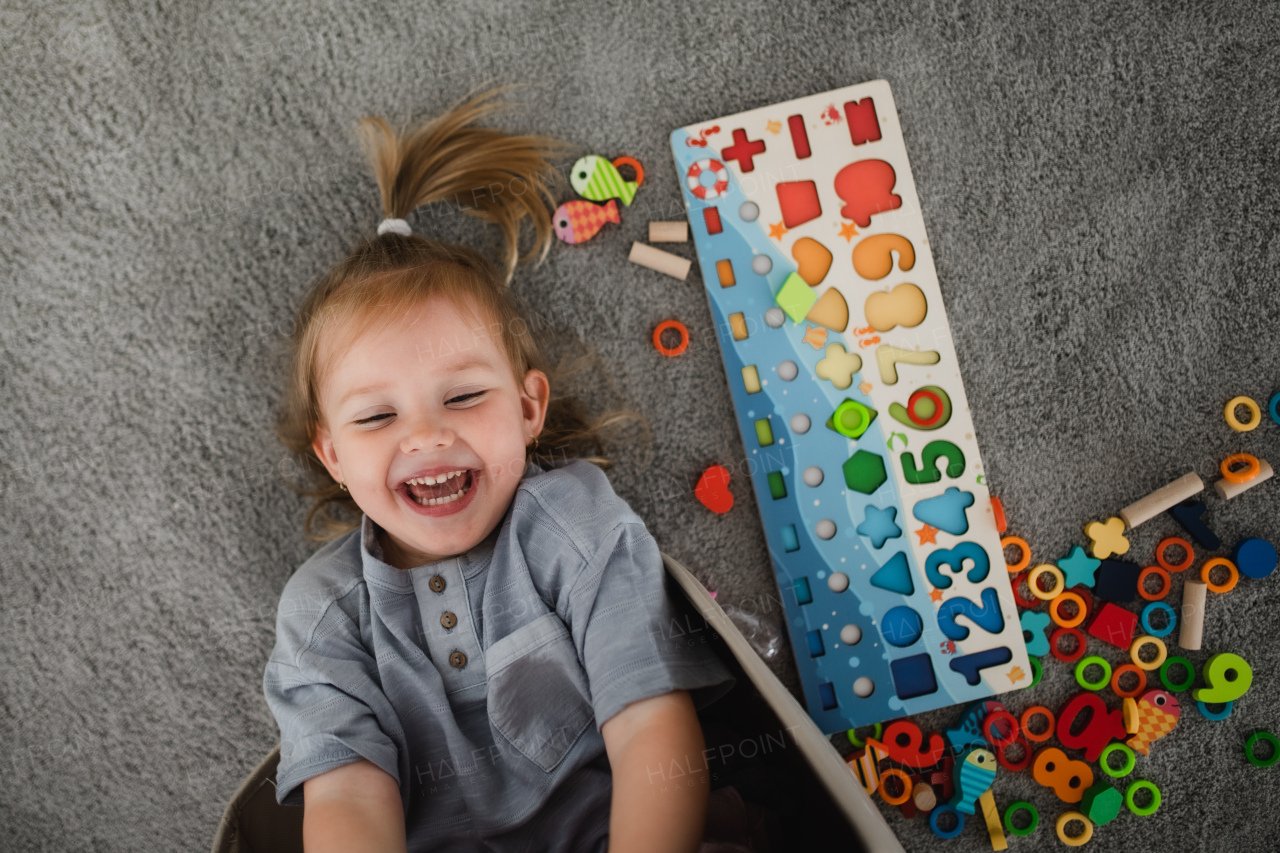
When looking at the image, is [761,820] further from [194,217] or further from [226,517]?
[194,217]

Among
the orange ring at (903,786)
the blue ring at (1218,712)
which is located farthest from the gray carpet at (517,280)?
the orange ring at (903,786)

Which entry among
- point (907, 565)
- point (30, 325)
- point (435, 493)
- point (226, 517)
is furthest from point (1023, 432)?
point (30, 325)

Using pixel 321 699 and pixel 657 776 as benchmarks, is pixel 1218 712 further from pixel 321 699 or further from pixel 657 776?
pixel 321 699

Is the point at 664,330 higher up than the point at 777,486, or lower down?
higher up

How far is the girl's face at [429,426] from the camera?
0.68 m

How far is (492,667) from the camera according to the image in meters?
0.70

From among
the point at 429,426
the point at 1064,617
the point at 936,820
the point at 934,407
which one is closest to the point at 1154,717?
the point at 1064,617

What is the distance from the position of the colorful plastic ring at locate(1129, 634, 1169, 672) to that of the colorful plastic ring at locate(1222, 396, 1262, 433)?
24 cm

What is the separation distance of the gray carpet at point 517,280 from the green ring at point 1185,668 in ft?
0.22

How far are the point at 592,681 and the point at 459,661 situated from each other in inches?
5.1

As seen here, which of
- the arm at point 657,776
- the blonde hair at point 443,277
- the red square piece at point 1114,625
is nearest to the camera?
the arm at point 657,776

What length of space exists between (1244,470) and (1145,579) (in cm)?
15

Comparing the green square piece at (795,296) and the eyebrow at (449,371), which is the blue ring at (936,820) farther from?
the eyebrow at (449,371)

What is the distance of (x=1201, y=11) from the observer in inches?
33.6
